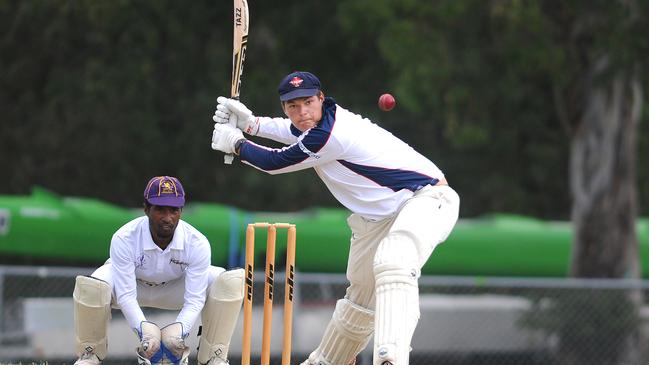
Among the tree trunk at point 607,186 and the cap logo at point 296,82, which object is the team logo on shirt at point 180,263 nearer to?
the cap logo at point 296,82

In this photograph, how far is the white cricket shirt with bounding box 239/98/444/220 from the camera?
664cm

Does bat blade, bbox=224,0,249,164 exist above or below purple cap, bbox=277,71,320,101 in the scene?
above

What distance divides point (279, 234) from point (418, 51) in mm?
3066

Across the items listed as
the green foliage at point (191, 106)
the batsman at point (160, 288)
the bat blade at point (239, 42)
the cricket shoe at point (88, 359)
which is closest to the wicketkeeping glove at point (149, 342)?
the batsman at point (160, 288)

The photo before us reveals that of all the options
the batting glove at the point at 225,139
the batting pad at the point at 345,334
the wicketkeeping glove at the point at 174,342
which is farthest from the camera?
the batting pad at the point at 345,334

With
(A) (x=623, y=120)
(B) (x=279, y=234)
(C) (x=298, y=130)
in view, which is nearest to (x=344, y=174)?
(C) (x=298, y=130)

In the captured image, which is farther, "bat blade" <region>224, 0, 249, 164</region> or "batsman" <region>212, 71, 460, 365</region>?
"bat blade" <region>224, 0, 249, 164</region>

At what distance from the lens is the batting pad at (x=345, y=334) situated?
7129mm

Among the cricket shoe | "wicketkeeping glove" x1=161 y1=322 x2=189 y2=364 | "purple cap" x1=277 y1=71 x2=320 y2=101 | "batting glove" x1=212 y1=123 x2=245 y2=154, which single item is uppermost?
"purple cap" x1=277 y1=71 x2=320 y2=101

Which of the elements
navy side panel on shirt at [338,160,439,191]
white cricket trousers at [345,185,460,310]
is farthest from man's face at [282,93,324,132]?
white cricket trousers at [345,185,460,310]

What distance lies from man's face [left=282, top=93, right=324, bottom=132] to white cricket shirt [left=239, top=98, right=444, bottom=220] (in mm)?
50

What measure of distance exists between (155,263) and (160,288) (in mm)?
275

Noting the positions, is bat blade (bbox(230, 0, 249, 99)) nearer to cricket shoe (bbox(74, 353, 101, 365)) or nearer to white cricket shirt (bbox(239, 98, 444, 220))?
white cricket shirt (bbox(239, 98, 444, 220))

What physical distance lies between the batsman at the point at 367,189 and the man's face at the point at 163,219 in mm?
465
